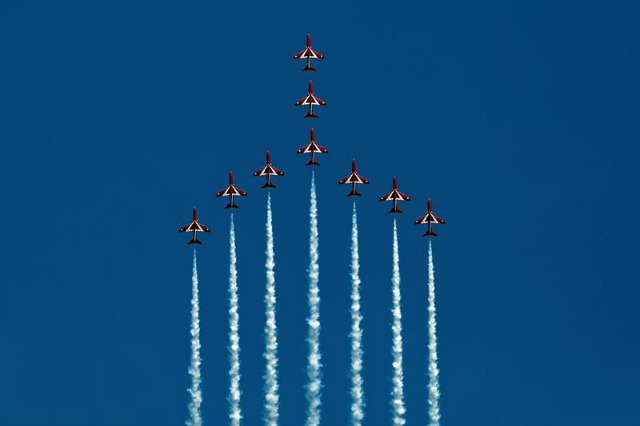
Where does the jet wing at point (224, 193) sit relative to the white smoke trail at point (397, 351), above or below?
above

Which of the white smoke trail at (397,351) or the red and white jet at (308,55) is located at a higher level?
the red and white jet at (308,55)

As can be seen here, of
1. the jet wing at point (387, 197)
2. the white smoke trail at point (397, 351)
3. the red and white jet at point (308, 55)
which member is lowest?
the white smoke trail at point (397, 351)

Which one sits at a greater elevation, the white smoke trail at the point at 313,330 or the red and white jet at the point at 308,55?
the red and white jet at the point at 308,55

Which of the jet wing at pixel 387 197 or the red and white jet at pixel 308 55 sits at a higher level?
the red and white jet at pixel 308 55

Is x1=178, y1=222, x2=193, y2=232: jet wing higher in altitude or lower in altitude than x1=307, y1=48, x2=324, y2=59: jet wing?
lower

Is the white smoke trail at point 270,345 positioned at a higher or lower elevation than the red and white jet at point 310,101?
lower

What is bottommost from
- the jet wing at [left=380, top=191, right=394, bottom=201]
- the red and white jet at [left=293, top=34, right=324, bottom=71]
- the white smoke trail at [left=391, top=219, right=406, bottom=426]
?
the white smoke trail at [left=391, top=219, right=406, bottom=426]

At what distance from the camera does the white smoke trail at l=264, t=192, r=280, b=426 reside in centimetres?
7762

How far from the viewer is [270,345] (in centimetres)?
7931

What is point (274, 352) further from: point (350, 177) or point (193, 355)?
point (350, 177)

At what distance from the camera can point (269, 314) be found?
7975 centimetres

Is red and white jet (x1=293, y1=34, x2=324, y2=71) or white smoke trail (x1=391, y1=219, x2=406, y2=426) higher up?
red and white jet (x1=293, y1=34, x2=324, y2=71)

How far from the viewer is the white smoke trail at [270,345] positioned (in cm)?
7762

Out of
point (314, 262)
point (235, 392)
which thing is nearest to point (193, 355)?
point (235, 392)
